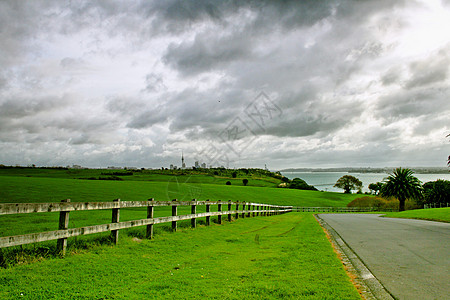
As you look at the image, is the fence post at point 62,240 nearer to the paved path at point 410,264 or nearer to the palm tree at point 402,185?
the paved path at point 410,264

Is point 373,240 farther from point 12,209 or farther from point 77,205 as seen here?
point 12,209

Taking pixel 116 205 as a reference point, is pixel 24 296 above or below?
below

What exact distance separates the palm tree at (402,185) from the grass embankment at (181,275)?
247 ft

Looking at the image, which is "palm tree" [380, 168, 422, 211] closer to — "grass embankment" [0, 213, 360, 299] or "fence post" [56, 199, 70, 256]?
"grass embankment" [0, 213, 360, 299]

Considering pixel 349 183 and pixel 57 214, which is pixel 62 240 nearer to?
pixel 57 214

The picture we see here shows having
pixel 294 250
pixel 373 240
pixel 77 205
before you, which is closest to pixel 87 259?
pixel 77 205

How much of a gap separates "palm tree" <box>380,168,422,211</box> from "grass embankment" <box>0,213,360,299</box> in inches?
2964

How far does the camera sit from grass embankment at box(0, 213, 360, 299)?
5.15 m

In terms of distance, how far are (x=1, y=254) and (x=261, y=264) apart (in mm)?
5398

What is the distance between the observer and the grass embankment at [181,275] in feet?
16.9

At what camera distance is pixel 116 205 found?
8938 millimetres

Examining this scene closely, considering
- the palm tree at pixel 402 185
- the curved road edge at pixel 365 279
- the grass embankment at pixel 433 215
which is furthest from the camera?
the palm tree at pixel 402 185

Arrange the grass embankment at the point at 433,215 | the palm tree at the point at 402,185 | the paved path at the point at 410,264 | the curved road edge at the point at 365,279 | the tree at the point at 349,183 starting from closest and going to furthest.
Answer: the curved road edge at the point at 365,279 → the paved path at the point at 410,264 → the grass embankment at the point at 433,215 → the palm tree at the point at 402,185 → the tree at the point at 349,183

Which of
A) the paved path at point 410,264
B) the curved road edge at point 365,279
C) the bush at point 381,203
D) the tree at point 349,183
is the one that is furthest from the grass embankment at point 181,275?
the tree at point 349,183
